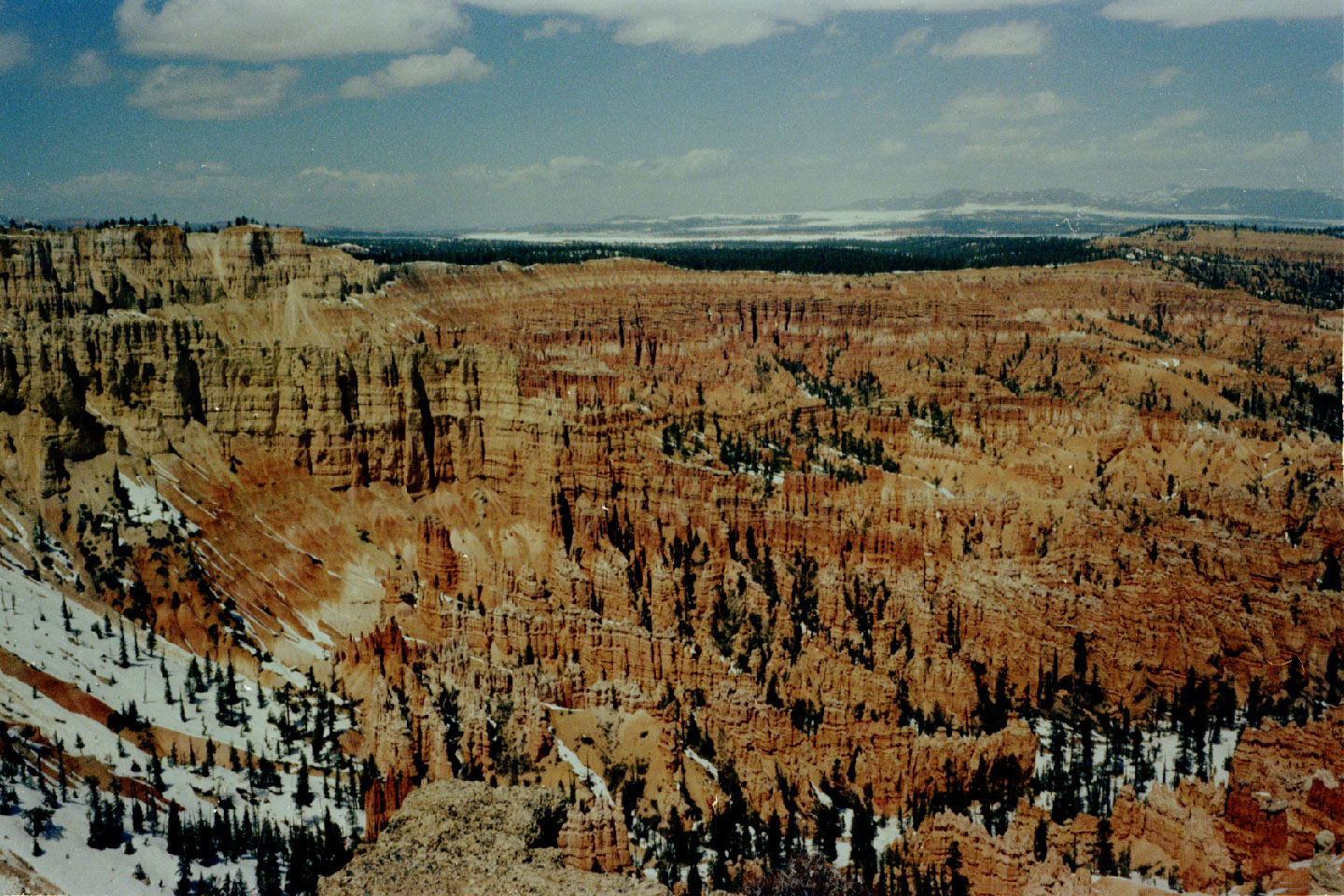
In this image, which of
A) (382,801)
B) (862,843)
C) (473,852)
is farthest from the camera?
(382,801)

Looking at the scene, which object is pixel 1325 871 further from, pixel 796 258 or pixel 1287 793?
pixel 796 258

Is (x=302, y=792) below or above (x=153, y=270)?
below

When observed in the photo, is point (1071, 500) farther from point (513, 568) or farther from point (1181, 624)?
point (513, 568)

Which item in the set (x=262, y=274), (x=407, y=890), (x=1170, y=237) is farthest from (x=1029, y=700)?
(x=1170, y=237)

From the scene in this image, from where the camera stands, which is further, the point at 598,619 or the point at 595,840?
the point at 598,619

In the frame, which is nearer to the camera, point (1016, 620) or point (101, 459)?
point (1016, 620)

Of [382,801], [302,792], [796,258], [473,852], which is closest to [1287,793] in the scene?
[473,852]

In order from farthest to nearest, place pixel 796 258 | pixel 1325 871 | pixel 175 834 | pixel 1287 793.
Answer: pixel 796 258 → pixel 175 834 → pixel 1287 793 → pixel 1325 871

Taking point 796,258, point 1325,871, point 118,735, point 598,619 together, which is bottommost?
point 118,735
